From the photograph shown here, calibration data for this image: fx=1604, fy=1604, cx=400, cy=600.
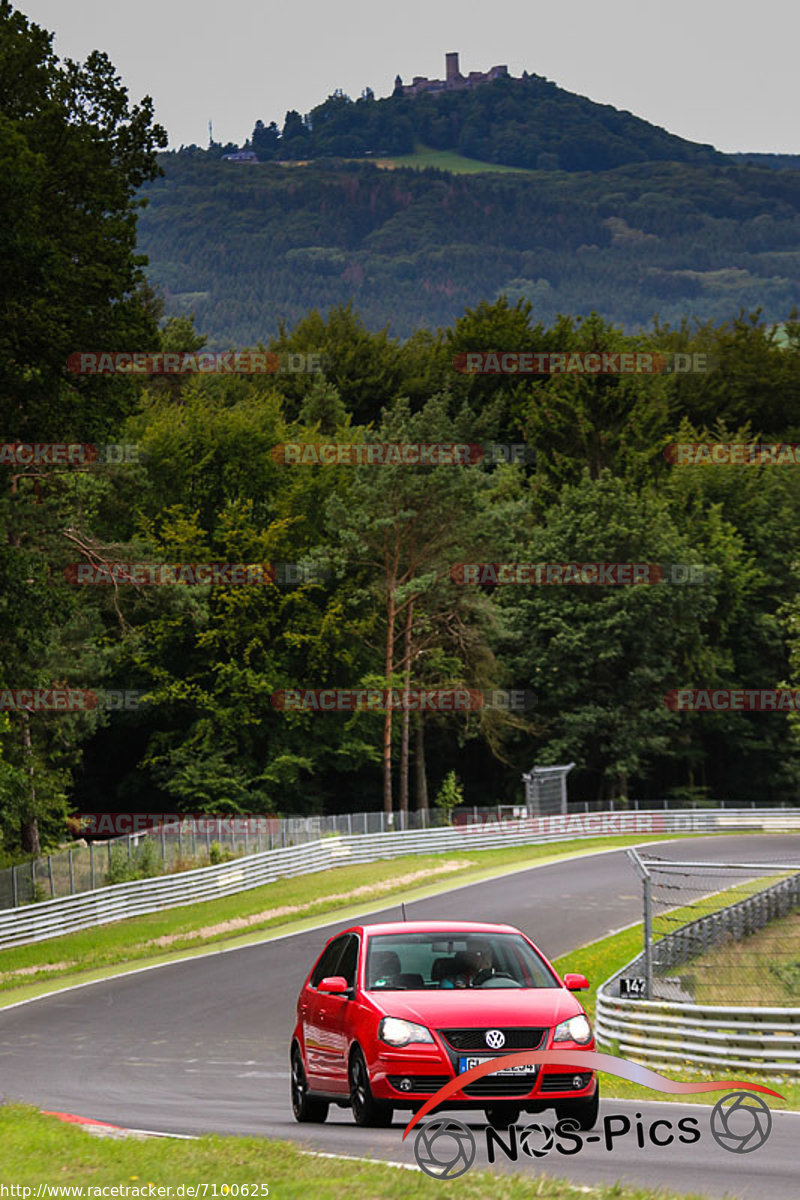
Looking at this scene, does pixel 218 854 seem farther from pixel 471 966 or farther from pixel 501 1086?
pixel 501 1086

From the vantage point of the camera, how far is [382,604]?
7125 centimetres

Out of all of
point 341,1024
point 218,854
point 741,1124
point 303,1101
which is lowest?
point 218,854

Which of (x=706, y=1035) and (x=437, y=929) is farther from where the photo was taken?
(x=706, y=1035)

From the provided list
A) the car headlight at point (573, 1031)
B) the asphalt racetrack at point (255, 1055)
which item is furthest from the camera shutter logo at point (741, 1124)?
the car headlight at point (573, 1031)

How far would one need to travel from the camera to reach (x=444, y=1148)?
11086 millimetres

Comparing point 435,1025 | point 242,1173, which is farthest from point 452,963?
point 242,1173

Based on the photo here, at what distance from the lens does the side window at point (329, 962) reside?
43.0 ft

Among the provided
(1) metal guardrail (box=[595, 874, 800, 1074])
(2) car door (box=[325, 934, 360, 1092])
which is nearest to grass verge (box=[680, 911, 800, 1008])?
(1) metal guardrail (box=[595, 874, 800, 1074])

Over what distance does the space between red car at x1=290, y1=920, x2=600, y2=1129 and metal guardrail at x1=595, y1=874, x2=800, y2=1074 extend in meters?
5.92

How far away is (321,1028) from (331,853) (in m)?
42.3

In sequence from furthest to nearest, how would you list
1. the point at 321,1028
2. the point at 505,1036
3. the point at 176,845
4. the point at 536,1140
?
1. the point at 176,845
2. the point at 321,1028
3. the point at 536,1140
4. the point at 505,1036

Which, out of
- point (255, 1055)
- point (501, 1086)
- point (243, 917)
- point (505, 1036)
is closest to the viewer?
point (501, 1086)

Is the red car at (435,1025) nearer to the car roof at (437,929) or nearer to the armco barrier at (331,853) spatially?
the car roof at (437,929)

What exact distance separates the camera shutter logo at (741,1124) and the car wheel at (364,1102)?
2342 millimetres
